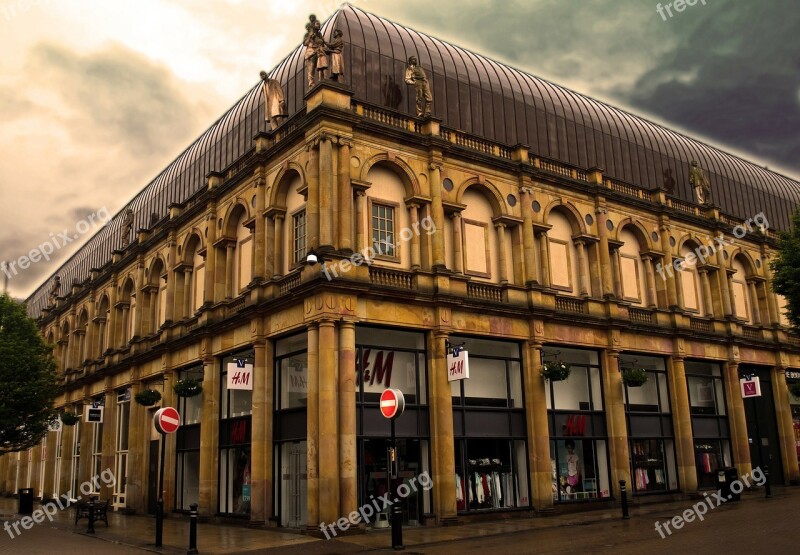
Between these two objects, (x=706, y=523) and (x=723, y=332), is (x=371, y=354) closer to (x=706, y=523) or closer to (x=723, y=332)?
(x=706, y=523)

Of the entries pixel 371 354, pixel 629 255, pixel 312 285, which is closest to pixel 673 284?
pixel 629 255

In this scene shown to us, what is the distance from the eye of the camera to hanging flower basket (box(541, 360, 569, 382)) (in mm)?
26812

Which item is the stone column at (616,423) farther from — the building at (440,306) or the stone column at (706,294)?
the stone column at (706,294)

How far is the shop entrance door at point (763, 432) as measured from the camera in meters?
35.9

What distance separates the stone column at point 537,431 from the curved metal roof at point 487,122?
985cm

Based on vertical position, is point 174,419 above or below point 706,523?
above

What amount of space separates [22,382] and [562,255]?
92.9 feet

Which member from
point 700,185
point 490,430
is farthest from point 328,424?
point 700,185

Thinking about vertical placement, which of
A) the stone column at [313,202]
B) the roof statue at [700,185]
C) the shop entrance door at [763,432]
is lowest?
the shop entrance door at [763,432]

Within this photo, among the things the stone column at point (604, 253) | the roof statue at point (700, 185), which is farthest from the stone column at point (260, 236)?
the roof statue at point (700, 185)

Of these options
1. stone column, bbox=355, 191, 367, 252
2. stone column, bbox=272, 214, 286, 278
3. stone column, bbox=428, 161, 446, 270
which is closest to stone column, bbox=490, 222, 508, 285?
stone column, bbox=428, 161, 446, 270

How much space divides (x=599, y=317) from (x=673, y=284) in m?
6.19

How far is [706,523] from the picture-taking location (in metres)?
20.8

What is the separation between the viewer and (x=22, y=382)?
3766cm
